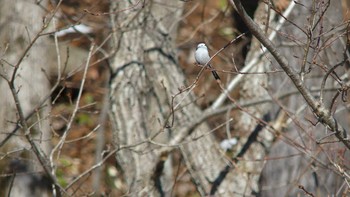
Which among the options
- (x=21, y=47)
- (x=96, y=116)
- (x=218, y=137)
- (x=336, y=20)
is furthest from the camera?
(x=96, y=116)

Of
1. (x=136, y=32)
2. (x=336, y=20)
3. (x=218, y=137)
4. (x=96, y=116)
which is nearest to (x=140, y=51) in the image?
(x=136, y=32)

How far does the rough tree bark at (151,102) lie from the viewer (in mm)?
7141

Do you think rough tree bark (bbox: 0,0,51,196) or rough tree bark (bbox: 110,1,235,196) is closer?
rough tree bark (bbox: 110,1,235,196)

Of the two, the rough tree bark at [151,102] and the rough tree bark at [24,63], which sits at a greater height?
the rough tree bark at [24,63]

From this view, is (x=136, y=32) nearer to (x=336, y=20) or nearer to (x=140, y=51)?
(x=140, y=51)

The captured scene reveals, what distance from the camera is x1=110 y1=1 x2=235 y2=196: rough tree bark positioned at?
23.4ft

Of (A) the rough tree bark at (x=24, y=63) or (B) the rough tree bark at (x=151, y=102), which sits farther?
(A) the rough tree bark at (x=24, y=63)

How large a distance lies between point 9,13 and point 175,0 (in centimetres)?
207

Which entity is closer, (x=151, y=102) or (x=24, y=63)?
(x=151, y=102)

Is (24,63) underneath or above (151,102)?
above

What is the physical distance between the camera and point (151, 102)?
7.48m

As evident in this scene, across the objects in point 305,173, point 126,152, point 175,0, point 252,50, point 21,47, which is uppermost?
point 21,47

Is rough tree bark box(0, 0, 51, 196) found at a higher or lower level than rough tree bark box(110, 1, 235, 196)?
higher

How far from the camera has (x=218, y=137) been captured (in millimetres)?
9609
